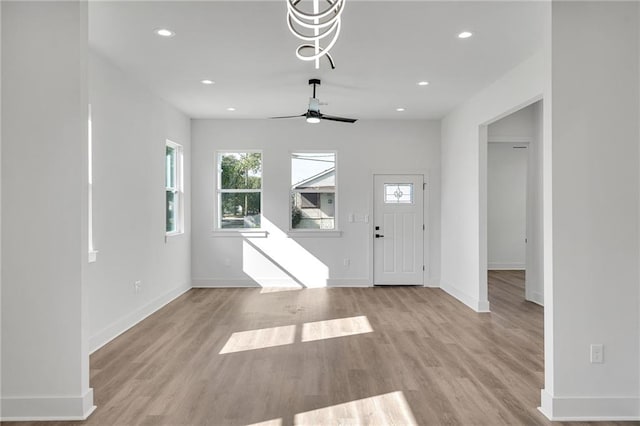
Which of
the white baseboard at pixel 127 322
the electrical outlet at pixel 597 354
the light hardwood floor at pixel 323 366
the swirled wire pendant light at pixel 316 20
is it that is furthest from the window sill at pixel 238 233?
the swirled wire pendant light at pixel 316 20

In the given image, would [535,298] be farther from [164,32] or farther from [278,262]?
[164,32]

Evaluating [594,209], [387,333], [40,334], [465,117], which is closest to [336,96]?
[465,117]

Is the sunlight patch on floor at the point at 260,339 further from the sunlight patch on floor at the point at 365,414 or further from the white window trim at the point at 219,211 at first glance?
the white window trim at the point at 219,211

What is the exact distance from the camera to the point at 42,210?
266 cm

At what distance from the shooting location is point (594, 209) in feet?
8.86

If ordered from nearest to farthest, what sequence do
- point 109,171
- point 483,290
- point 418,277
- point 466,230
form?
1. point 109,171
2. point 483,290
3. point 466,230
4. point 418,277

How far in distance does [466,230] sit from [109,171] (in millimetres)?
4575

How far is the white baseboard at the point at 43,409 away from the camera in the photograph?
8.59 feet

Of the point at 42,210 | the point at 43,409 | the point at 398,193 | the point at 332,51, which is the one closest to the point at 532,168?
the point at 398,193

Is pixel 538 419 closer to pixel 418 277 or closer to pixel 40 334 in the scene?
pixel 40 334

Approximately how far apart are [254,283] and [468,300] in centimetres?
344

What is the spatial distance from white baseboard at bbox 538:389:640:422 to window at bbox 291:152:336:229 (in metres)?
4.80

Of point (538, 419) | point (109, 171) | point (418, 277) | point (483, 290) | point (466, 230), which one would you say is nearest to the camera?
point (538, 419)

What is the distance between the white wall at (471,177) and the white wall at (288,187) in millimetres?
469
